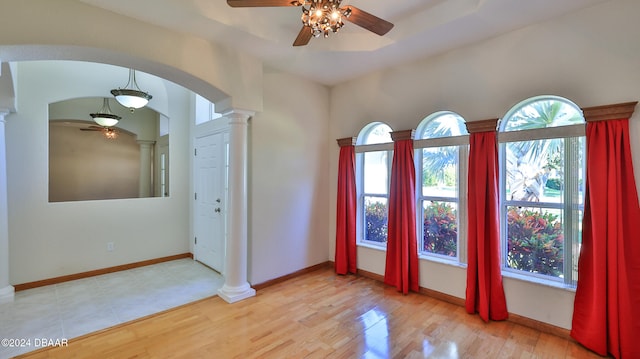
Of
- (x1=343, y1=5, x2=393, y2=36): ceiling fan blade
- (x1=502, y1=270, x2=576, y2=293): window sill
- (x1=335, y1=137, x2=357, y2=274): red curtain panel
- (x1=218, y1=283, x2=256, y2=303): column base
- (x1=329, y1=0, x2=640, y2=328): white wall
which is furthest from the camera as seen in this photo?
(x1=335, y1=137, x2=357, y2=274): red curtain panel

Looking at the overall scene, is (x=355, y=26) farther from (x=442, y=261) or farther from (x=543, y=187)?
(x=442, y=261)

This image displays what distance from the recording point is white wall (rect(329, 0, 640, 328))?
231cm

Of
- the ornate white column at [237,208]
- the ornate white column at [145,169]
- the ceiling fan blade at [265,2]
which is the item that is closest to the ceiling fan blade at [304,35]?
the ceiling fan blade at [265,2]

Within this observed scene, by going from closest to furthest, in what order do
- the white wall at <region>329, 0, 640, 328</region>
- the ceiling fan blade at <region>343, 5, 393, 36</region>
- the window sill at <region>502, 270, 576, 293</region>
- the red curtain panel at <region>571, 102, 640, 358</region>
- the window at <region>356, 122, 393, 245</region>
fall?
1. the ceiling fan blade at <region>343, 5, 393, 36</region>
2. the red curtain panel at <region>571, 102, 640, 358</region>
3. the white wall at <region>329, 0, 640, 328</region>
4. the window sill at <region>502, 270, 576, 293</region>
5. the window at <region>356, 122, 393, 245</region>

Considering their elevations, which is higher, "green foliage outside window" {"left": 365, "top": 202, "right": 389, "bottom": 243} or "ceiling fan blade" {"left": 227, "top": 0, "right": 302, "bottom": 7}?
"ceiling fan blade" {"left": 227, "top": 0, "right": 302, "bottom": 7}

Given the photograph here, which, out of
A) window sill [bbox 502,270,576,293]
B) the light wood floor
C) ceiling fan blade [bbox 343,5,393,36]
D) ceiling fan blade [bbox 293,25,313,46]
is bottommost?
the light wood floor

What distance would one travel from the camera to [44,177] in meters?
3.72

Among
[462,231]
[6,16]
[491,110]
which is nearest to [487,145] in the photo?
[491,110]

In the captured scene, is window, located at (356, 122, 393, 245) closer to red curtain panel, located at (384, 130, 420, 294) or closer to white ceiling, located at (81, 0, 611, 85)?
red curtain panel, located at (384, 130, 420, 294)

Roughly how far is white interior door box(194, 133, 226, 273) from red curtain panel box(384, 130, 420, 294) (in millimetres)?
2416

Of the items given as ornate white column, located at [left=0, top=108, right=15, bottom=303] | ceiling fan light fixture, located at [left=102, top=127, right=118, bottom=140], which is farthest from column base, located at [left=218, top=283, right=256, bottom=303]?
ceiling fan light fixture, located at [left=102, top=127, right=118, bottom=140]

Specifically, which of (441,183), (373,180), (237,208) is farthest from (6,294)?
(441,183)

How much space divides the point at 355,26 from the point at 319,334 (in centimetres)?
316

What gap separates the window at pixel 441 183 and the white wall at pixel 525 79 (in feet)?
0.65
